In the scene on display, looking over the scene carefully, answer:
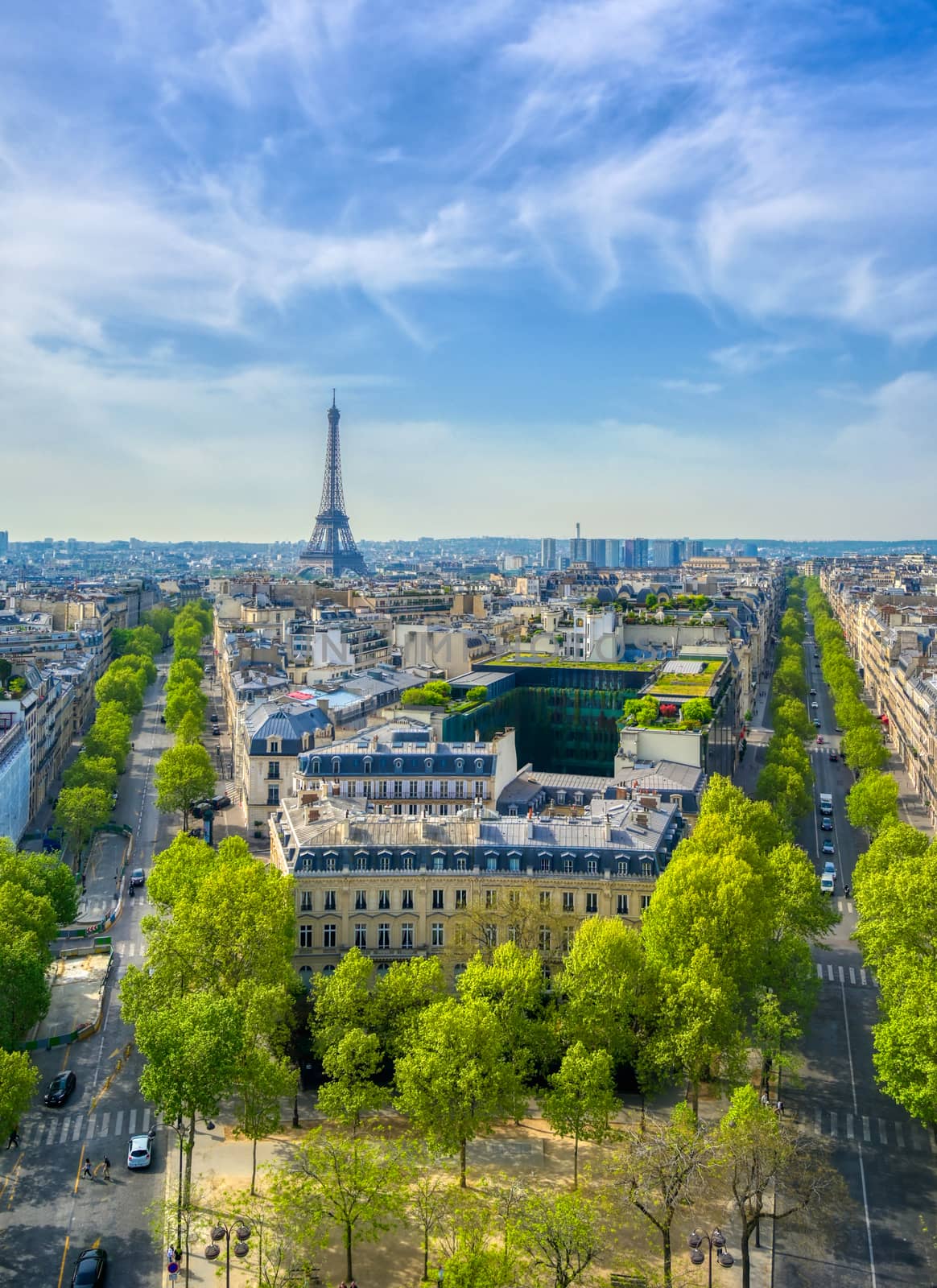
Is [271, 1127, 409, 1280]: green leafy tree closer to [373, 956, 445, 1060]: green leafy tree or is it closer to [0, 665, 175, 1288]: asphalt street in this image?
[0, 665, 175, 1288]: asphalt street

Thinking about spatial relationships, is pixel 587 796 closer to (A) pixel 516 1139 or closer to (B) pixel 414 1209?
(A) pixel 516 1139

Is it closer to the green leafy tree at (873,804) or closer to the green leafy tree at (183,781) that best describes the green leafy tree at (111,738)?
the green leafy tree at (183,781)

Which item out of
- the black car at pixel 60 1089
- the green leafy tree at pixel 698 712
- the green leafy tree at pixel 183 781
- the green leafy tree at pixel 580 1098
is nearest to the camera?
the green leafy tree at pixel 580 1098

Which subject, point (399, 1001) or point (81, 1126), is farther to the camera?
point (81, 1126)

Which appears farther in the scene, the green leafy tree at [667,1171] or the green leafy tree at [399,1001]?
the green leafy tree at [399,1001]

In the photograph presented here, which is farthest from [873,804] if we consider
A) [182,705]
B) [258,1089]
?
[182,705]

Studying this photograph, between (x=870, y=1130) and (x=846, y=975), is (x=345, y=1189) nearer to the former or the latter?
(x=870, y=1130)

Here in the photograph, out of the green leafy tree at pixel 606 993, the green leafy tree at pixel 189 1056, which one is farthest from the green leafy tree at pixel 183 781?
the green leafy tree at pixel 606 993

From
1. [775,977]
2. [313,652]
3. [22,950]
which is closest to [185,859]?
[22,950]
